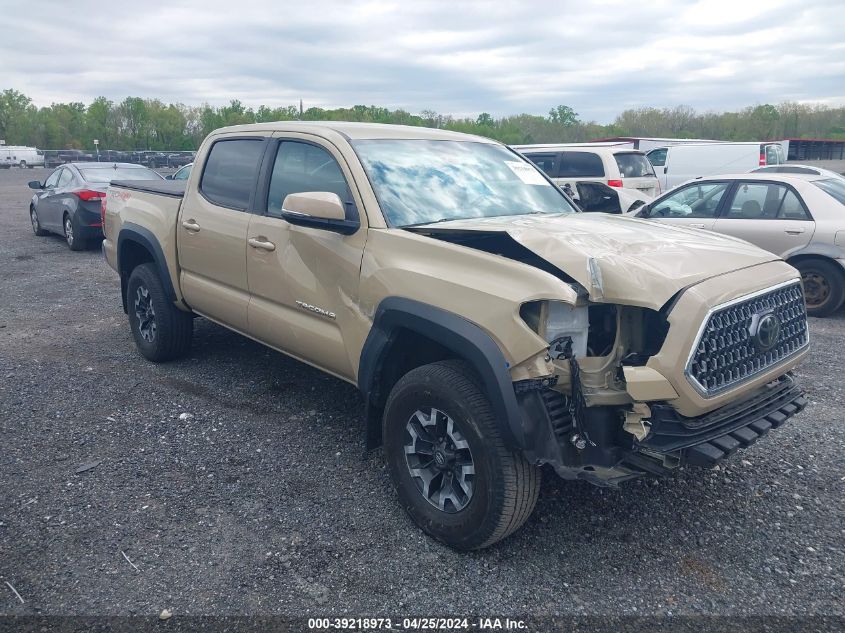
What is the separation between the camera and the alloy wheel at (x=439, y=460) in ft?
10.4

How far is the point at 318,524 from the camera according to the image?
138 inches

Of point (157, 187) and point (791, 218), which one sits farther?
point (791, 218)

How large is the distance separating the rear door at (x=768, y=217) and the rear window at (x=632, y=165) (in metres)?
5.69

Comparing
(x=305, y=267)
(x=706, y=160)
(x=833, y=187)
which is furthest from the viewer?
(x=706, y=160)

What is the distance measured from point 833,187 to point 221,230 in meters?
7.18

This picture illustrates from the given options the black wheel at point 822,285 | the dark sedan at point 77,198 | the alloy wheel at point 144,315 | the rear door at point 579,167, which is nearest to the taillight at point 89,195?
the dark sedan at point 77,198

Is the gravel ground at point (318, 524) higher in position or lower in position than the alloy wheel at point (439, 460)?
lower

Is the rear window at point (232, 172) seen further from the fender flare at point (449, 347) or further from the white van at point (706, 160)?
the white van at point (706, 160)

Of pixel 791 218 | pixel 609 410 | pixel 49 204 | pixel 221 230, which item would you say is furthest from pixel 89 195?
pixel 609 410

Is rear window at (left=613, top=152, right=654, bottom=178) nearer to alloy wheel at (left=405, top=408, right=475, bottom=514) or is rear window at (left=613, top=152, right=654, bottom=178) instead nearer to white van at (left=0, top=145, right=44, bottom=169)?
alloy wheel at (left=405, top=408, right=475, bottom=514)

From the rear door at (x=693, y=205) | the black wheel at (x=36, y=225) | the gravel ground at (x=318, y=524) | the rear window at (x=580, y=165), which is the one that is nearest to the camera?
the gravel ground at (x=318, y=524)

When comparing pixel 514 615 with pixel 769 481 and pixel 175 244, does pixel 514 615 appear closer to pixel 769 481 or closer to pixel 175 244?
pixel 769 481

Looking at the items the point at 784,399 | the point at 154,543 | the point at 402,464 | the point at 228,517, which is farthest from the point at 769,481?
the point at 154,543

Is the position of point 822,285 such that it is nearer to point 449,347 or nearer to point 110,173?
point 449,347
